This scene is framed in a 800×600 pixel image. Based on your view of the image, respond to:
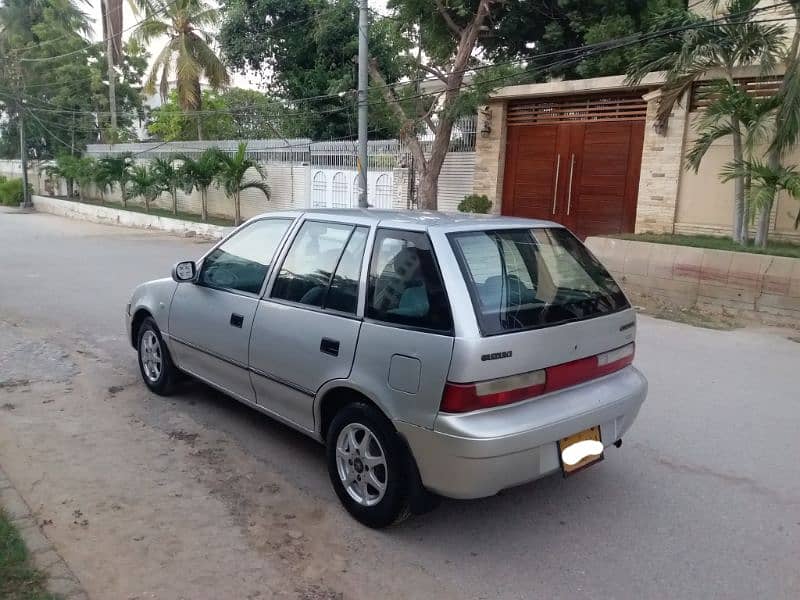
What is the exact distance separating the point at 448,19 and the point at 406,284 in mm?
14476

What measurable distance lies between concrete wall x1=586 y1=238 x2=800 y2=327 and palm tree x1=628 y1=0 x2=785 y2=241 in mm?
1420

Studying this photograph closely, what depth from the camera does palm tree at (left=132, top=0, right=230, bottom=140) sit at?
86.9 ft

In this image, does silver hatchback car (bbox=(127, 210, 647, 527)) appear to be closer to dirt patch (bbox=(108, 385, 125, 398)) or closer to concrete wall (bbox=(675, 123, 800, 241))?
dirt patch (bbox=(108, 385, 125, 398))

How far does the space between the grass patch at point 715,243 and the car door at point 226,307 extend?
23.9 ft

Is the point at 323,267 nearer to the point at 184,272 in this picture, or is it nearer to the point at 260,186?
the point at 184,272

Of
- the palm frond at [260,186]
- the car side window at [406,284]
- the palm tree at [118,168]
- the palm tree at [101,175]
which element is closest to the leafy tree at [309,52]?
the palm frond at [260,186]

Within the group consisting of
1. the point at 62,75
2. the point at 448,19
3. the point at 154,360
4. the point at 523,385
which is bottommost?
the point at 154,360

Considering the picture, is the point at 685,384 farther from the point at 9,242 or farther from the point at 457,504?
the point at 9,242

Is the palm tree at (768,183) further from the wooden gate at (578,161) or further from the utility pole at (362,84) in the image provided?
the utility pole at (362,84)

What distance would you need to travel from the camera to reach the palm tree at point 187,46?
2650 cm

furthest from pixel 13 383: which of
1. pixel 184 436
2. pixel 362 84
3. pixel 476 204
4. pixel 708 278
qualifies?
pixel 476 204

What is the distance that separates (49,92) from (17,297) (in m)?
31.9

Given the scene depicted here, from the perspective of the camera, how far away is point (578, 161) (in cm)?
1389

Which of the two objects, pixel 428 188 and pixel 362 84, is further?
pixel 428 188
